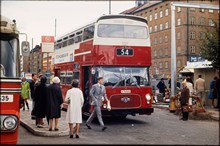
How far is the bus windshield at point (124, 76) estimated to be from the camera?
1472 centimetres

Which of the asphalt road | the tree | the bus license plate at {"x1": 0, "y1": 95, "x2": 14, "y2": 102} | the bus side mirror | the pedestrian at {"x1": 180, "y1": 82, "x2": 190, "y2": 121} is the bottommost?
the asphalt road

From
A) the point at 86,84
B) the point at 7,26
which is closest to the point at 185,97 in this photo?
the point at 86,84

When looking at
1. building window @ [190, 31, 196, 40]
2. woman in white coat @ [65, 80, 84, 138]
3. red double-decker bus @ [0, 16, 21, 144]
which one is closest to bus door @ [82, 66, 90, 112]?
woman in white coat @ [65, 80, 84, 138]

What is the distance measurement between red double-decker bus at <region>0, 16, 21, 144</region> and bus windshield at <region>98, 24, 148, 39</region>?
801 cm

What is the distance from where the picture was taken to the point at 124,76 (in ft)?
48.8

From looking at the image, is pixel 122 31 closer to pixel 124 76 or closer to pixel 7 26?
pixel 124 76

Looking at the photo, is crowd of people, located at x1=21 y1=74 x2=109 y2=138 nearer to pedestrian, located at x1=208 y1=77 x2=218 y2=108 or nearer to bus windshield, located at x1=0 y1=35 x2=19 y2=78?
bus windshield, located at x1=0 y1=35 x2=19 y2=78

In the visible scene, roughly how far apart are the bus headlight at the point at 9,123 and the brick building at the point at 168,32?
6590 centimetres

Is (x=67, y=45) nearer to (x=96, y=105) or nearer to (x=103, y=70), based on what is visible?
(x=103, y=70)

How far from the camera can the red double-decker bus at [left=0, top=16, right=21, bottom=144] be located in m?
6.09

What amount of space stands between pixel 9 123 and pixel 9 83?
74 centimetres

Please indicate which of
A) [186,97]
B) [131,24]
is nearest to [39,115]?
[131,24]

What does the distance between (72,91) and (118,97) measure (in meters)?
4.06

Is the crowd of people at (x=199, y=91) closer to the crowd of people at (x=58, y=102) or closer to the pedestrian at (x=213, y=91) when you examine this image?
the pedestrian at (x=213, y=91)
